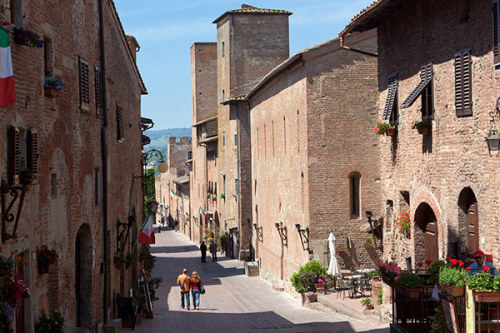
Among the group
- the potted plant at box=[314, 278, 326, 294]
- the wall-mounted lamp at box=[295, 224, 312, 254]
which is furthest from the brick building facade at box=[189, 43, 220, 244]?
the potted plant at box=[314, 278, 326, 294]

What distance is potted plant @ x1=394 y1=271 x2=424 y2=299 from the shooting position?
41.0 ft

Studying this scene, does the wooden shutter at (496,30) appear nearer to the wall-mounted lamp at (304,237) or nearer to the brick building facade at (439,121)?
the brick building facade at (439,121)

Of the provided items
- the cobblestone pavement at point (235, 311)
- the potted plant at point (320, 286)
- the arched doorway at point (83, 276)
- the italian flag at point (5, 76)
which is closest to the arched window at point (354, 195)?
the potted plant at point (320, 286)

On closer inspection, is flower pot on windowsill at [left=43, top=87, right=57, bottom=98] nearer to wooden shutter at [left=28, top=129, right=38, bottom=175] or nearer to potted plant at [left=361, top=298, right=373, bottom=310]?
wooden shutter at [left=28, top=129, right=38, bottom=175]

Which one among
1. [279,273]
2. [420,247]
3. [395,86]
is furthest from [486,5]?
[279,273]

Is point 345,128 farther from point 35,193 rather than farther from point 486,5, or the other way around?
point 35,193

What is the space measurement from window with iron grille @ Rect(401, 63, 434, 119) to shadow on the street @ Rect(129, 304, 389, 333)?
5.03m

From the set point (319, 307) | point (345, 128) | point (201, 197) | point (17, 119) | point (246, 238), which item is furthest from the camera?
point (201, 197)

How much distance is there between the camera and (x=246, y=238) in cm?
4366

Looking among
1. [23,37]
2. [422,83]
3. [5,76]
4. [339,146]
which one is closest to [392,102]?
[422,83]

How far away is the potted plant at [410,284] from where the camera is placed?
1251cm

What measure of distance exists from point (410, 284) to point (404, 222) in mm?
4956

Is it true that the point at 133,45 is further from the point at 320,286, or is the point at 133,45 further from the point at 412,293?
the point at 412,293

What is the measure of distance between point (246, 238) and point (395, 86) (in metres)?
27.1
